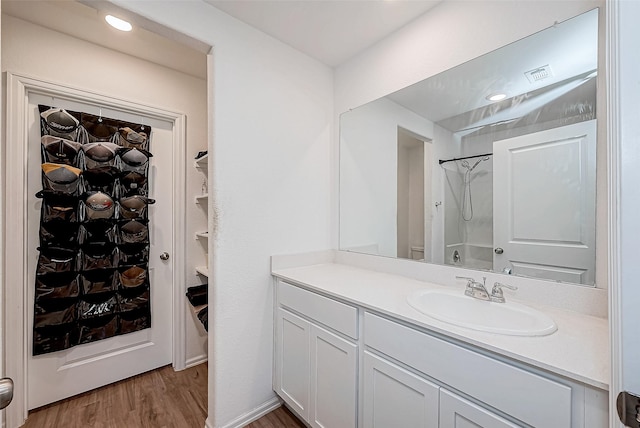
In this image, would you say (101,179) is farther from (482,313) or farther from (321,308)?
(482,313)

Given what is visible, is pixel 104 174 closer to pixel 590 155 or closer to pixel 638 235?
pixel 638 235

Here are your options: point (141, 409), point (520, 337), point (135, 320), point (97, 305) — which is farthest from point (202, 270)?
point (520, 337)

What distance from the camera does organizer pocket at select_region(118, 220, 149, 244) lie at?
2.00 meters

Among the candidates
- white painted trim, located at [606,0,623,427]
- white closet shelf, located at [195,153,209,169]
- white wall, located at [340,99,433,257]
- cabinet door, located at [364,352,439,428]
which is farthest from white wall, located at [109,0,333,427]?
white painted trim, located at [606,0,623,427]

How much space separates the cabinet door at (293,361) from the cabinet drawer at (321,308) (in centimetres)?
7

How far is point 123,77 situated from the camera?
201 centimetres

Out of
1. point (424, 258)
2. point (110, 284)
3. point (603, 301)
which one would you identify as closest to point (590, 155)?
point (603, 301)

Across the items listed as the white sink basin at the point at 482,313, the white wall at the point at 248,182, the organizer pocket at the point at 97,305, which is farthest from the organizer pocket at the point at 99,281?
the white sink basin at the point at 482,313

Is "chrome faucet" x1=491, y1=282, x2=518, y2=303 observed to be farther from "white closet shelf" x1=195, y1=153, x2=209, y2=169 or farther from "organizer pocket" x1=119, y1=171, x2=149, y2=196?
"organizer pocket" x1=119, y1=171, x2=149, y2=196

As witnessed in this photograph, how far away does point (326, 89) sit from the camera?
214 cm

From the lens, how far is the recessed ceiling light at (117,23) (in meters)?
1.62

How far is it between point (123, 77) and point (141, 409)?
229 cm

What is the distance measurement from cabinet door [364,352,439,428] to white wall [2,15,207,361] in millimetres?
1661

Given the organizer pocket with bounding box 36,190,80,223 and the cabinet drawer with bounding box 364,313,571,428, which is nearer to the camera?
the cabinet drawer with bounding box 364,313,571,428
